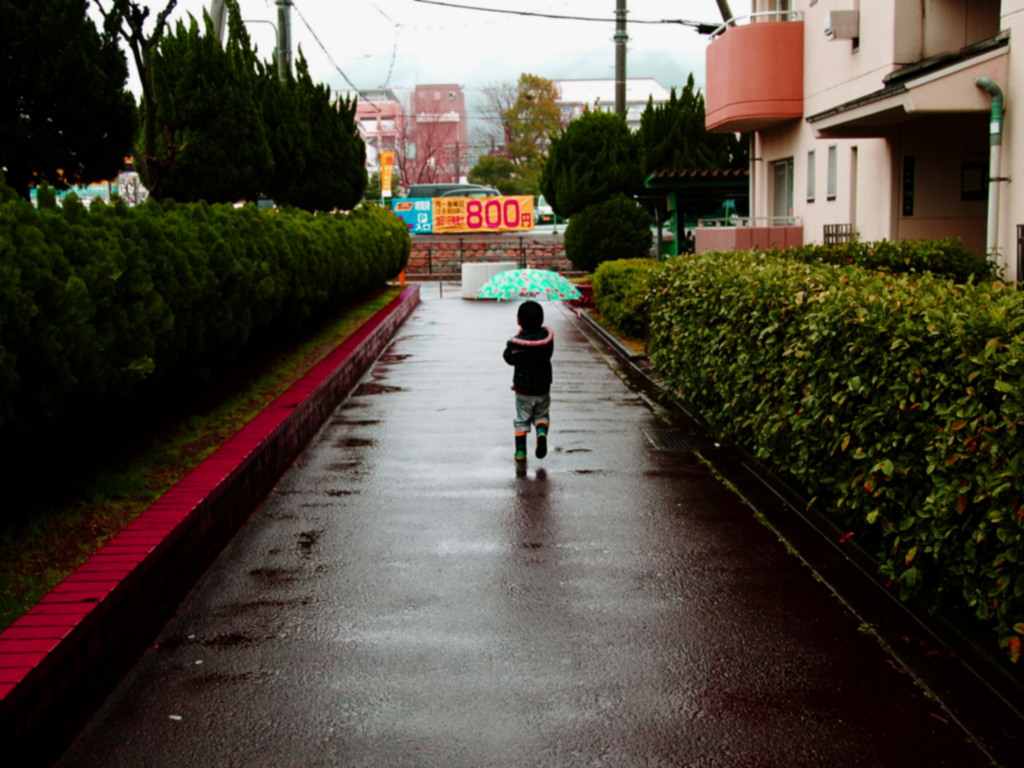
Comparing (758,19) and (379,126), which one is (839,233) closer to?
(758,19)

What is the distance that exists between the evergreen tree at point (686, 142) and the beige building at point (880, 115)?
20.5ft

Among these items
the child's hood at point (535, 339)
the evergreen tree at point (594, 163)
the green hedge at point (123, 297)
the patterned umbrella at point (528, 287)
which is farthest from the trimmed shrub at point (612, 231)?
the child's hood at point (535, 339)

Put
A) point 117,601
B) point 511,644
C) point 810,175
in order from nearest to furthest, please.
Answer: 1. point 117,601
2. point 511,644
3. point 810,175

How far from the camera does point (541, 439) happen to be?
869 cm

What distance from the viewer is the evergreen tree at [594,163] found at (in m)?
28.8

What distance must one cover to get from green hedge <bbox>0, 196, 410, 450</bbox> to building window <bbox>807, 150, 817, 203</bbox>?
11424 mm

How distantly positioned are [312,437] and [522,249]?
30754mm

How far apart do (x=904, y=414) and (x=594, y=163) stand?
24.5m

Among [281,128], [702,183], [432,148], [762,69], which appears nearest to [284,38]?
[281,128]

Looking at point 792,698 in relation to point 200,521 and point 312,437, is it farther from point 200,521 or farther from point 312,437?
point 312,437

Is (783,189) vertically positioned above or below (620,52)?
below

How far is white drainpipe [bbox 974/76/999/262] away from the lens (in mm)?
12297

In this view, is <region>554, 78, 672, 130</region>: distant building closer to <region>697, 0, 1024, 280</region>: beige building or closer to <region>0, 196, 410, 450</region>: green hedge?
<region>697, 0, 1024, 280</region>: beige building

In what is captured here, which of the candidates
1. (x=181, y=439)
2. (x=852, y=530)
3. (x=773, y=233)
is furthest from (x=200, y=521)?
(x=773, y=233)
